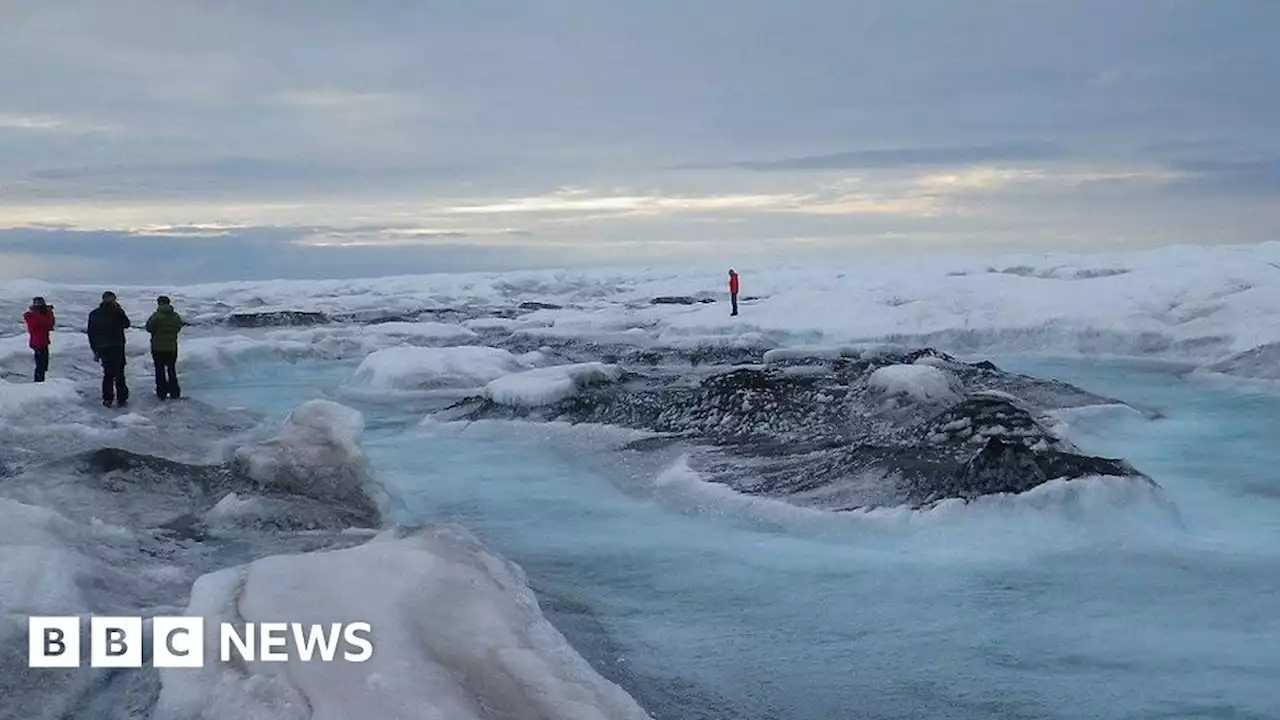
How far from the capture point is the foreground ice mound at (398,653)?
4.43 metres

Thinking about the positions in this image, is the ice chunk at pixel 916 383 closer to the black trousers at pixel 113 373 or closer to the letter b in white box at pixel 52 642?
the letter b in white box at pixel 52 642

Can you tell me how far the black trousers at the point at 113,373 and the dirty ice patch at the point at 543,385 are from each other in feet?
18.0

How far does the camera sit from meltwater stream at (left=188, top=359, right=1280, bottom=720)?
5.39 metres

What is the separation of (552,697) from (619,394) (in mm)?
10951

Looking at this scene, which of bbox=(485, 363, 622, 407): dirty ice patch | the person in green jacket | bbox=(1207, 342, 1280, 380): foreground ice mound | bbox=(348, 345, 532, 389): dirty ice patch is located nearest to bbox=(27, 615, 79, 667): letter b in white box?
bbox=(485, 363, 622, 407): dirty ice patch

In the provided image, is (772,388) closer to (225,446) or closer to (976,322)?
(225,446)

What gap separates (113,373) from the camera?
51.4 feet

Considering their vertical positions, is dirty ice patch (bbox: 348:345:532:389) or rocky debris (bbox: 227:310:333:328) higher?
rocky debris (bbox: 227:310:333:328)

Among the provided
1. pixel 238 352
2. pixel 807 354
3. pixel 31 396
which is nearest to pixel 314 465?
pixel 31 396

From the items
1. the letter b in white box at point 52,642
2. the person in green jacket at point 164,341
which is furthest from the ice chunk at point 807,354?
the letter b in white box at point 52,642

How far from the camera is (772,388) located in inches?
566

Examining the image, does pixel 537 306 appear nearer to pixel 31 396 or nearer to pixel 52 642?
pixel 31 396

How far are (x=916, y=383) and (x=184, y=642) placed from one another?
998 cm

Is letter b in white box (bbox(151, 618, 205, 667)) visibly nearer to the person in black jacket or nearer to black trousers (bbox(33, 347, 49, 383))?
the person in black jacket
